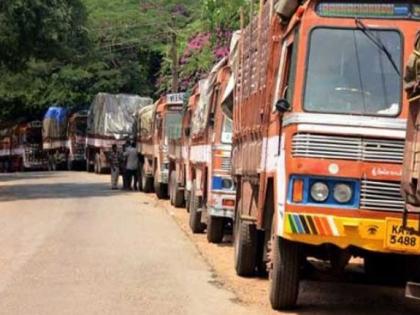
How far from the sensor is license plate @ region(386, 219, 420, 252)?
7168 millimetres

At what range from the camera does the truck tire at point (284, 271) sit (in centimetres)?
811

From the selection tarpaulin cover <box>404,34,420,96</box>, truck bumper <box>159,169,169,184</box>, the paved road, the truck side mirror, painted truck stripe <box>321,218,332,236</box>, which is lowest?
the paved road

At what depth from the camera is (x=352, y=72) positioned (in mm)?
7734

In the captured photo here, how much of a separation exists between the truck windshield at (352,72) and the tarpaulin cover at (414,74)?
898 millimetres

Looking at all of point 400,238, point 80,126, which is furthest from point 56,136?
Result: point 400,238

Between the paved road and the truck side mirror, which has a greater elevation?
the truck side mirror

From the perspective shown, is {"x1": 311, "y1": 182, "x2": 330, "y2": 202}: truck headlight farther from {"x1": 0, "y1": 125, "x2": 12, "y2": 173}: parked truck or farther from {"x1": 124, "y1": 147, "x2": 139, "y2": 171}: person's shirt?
{"x1": 0, "y1": 125, "x2": 12, "y2": 173}: parked truck

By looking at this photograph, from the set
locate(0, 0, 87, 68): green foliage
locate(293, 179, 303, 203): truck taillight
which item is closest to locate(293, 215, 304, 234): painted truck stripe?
locate(293, 179, 303, 203): truck taillight

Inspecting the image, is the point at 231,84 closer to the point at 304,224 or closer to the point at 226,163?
the point at 226,163

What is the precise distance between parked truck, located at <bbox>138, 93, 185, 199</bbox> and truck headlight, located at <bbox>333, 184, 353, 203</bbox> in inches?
606

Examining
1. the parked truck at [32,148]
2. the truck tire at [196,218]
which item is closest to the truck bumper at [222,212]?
the truck tire at [196,218]

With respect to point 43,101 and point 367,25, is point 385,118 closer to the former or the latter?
point 367,25

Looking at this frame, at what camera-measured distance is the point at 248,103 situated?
10812 millimetres

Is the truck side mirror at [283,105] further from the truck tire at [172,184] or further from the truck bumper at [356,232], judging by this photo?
the truck tire at [172,184]
